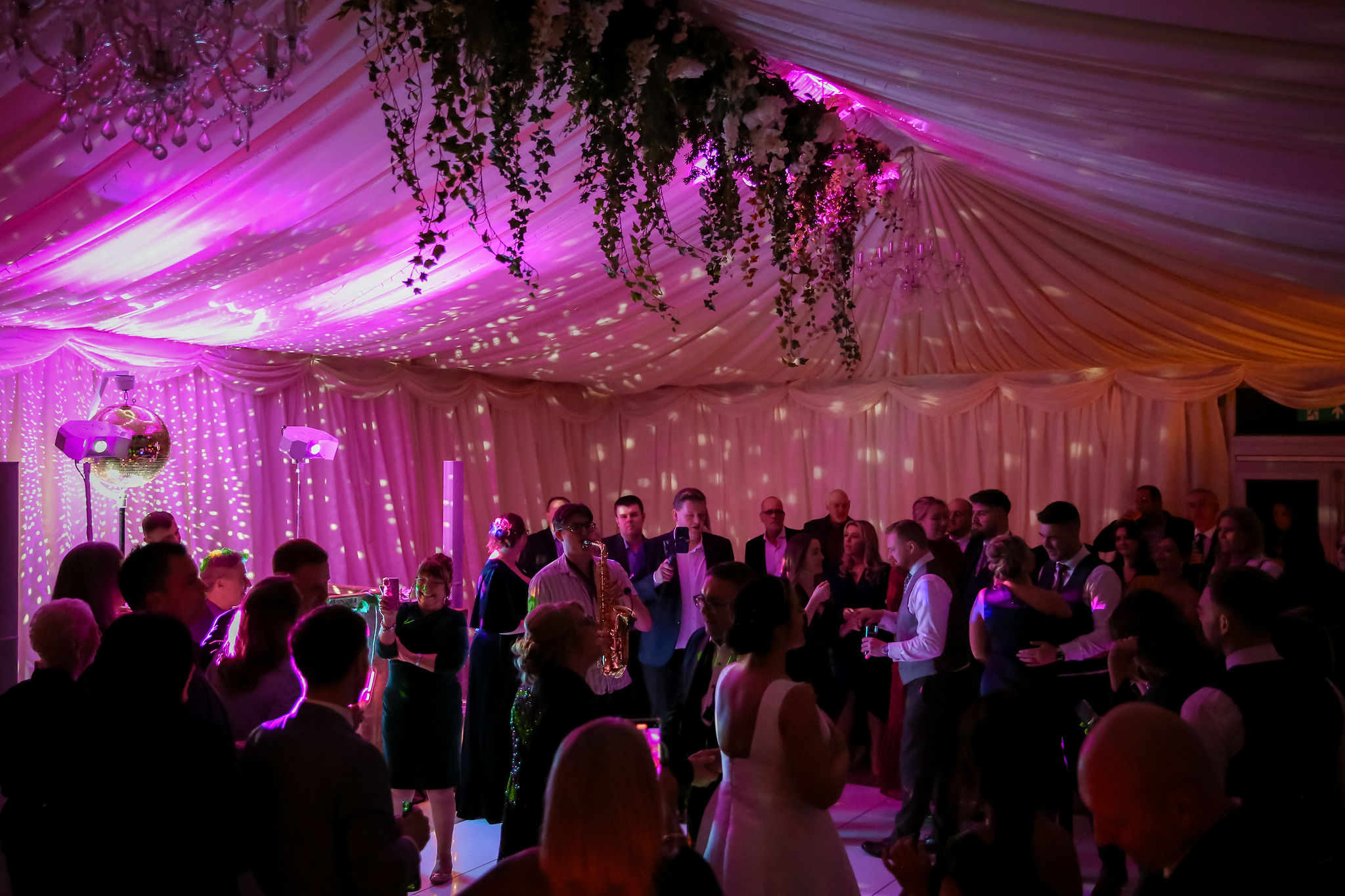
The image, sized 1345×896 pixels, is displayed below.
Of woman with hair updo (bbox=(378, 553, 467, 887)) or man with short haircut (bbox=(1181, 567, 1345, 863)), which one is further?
woman with hair updo (bbox=(378, 553, 467, 887))

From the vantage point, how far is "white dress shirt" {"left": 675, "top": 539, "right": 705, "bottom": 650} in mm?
6578

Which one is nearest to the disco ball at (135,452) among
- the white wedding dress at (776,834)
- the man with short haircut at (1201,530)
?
the white wedding dress at (776,834)

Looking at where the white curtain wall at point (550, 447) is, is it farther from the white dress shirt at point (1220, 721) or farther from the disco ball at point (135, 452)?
the white dress shirt at point (1220, 721)

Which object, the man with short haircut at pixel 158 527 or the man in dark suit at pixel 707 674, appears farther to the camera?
the man with short haircut at pixel 158 527

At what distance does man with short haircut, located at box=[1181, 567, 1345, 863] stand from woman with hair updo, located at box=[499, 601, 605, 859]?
1.70 m

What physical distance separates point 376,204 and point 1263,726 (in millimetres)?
4035

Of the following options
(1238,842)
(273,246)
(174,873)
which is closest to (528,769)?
(174,873)

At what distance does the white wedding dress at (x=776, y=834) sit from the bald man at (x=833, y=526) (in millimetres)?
5215

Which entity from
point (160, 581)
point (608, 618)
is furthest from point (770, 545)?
point (160, 581)

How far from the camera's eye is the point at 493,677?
541 cm

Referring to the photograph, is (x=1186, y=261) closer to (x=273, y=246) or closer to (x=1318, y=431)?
(x=1318, y=431)

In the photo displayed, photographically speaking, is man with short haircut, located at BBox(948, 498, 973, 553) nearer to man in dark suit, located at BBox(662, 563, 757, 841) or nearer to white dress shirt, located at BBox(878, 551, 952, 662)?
white dress shirt, located at BBox(878, 551, 952, 662)

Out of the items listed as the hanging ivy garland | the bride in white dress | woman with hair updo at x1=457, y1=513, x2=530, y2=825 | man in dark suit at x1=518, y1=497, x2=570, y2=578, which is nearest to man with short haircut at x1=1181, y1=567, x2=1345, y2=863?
the bride in white dress

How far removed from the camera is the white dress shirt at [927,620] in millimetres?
4809
